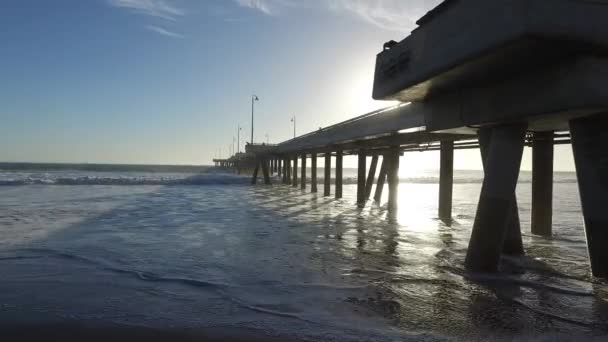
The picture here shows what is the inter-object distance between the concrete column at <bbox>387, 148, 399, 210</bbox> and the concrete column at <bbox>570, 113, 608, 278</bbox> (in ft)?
41.3

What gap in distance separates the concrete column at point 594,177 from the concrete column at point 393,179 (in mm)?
12591

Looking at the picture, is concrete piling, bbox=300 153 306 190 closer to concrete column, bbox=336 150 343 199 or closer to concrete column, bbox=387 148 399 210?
concrete column, bbox=336 150 343 199

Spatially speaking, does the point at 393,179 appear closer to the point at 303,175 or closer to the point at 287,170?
the point at 303,175

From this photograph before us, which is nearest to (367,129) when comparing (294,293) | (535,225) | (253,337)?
(535,225)

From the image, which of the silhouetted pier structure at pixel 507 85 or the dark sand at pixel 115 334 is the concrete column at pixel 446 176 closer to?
the silhouetted pier structure at pixel 507 85

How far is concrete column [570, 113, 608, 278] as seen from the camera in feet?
21.4

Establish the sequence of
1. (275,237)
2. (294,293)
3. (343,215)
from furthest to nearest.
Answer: (343,215) → (275,237) → (294,293)

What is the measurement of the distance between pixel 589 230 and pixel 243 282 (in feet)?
18.1

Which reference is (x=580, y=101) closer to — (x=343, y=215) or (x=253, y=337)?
(x=253, y=337)

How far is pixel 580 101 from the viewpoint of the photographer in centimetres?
575

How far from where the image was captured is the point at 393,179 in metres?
20.4

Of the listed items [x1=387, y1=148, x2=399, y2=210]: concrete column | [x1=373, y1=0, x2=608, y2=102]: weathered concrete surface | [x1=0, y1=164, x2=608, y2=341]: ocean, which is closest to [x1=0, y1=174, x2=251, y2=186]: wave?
[x1=387, y1=148, x2=399, y2=210]: concrete column

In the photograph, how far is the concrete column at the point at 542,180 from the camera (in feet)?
36.9

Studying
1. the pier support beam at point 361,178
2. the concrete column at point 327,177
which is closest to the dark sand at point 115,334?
the pier support beam at point 361,178
